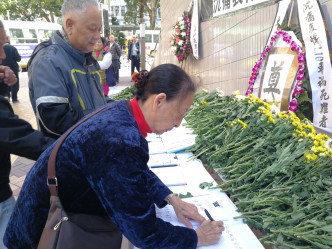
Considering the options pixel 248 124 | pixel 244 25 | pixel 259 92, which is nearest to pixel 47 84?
pixel 248 124

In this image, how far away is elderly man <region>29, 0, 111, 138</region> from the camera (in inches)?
71.4

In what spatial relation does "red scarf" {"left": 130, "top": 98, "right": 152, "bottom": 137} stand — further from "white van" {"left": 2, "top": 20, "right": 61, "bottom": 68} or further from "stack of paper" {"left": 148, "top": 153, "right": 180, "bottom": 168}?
"white van" {"left": 2, "top": 20, "right": 61, "bottom": 68}

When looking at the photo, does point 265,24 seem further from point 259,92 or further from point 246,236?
point 246,236

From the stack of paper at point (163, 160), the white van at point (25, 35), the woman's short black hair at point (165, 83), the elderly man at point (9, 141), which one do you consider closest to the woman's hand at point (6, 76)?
the elderly man at point (9, 141)

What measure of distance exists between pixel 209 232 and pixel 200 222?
0.13 meters

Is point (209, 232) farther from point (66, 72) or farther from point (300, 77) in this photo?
point (300, 77)

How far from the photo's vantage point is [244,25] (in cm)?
384

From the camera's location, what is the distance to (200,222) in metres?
1.32

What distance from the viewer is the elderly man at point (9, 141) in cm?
139

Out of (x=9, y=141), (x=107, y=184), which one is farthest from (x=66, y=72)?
(x=107, y=184)

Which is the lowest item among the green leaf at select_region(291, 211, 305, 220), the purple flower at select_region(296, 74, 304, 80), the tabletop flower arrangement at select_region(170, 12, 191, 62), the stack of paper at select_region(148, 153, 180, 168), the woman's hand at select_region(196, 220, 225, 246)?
the woman's hand at select_region(196, 220, 225, 246)

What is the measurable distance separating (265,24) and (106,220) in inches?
119

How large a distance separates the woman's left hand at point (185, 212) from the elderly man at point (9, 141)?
0.80 metres

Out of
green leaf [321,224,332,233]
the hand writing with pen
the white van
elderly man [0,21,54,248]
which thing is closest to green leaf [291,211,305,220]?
green leaf [321,224,332,233]
